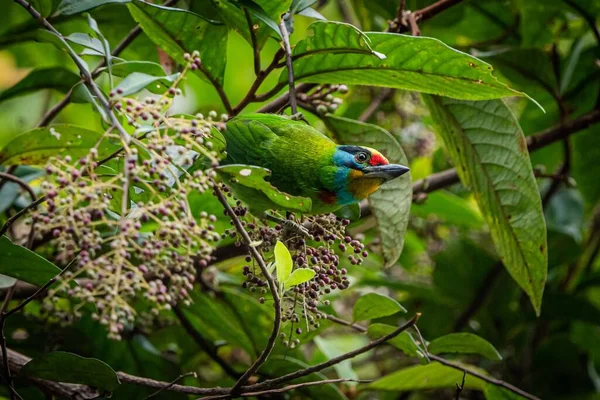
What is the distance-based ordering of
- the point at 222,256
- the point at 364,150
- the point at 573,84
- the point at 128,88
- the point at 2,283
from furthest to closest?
the point at 573,84 < the point at 222,256 < the point at 364,150 < the point at 2,283 < the point at 128,88

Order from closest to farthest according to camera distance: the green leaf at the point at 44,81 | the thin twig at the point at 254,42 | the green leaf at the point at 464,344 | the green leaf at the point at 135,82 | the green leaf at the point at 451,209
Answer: the green leaf at the point at 135,82 < the thin twig at the point at 254,42 < the green leaf at the point at 464,344 < the green leaf at the point at 44,81 < the green leaf at the point at 451,209

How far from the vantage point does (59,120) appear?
3230 millimetres

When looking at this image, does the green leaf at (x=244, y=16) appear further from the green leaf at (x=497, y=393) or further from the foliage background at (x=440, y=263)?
the green leaf at (x=497, y=393)

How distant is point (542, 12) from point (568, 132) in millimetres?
444

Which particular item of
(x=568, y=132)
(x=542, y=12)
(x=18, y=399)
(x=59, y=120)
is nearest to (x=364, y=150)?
(x=18, y=399)

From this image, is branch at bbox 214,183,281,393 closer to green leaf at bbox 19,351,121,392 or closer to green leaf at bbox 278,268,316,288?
green leaf at bbox 278,268,316,288

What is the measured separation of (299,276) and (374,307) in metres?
0.52

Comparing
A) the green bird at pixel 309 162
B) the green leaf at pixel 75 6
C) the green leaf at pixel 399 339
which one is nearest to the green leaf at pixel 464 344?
the green leaf at pixel 399 339

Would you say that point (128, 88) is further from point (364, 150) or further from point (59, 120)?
point (59, 120)

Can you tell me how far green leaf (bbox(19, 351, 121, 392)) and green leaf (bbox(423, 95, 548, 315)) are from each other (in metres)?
1.02

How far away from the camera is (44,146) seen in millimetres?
1744

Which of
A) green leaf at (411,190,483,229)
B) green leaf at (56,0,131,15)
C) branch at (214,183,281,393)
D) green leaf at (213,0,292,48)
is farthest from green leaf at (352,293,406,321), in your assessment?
green leaf at (411,190,483,229)

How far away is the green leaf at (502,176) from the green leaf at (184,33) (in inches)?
22.6

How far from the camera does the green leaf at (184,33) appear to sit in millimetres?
1663
